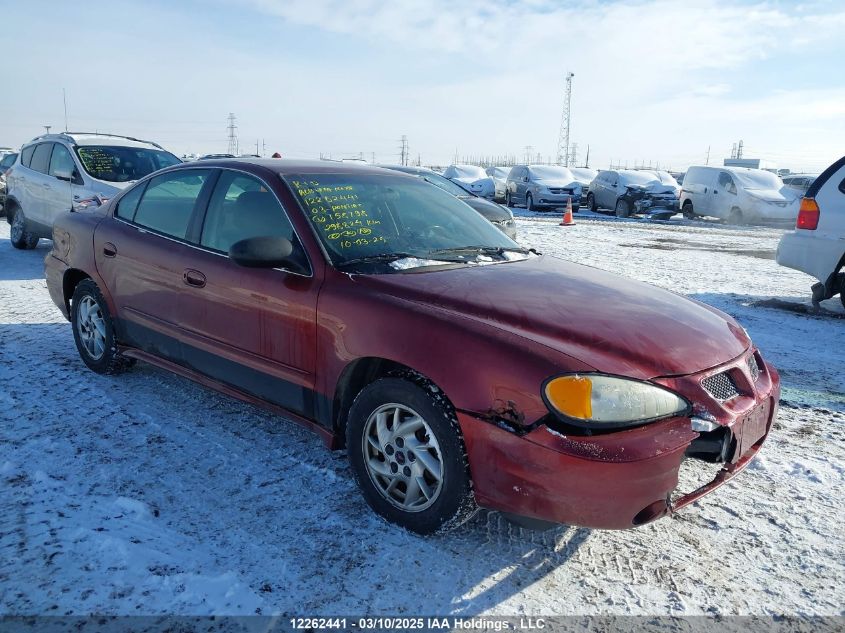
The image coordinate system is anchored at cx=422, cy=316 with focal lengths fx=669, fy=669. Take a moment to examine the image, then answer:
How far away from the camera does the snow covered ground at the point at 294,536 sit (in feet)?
8.03

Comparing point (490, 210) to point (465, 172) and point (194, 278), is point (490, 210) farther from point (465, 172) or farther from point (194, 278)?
point (465, 172)

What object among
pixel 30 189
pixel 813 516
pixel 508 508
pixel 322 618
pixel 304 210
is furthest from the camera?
pixel 30 189

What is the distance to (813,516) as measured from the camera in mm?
3062

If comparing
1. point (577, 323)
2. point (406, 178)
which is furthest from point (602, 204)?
point (577, 323)

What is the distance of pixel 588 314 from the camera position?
2861 mm

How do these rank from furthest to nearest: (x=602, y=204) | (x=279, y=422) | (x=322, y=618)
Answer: (x=602, y=204) → (x=279, y=422) → (x=322, y=618)

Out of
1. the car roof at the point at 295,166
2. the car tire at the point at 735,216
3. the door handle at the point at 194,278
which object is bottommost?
the door handle at the point at 194,278

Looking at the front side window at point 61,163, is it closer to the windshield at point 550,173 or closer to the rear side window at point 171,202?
the rear side window at point 171,202

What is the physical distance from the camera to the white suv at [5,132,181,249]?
9000 mm

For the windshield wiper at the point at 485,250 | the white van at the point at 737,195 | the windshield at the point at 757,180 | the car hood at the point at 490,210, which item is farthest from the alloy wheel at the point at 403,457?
the windshield at the point at 757,180

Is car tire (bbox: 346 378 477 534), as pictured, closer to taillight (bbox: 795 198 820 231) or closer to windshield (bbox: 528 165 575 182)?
taillight (bbox: 795 198 820 231)

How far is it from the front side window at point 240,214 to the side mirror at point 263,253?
212 millimetres

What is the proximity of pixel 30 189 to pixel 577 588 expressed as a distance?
10068 millimetres

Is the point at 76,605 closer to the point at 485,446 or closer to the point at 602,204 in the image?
the point at 485,446
